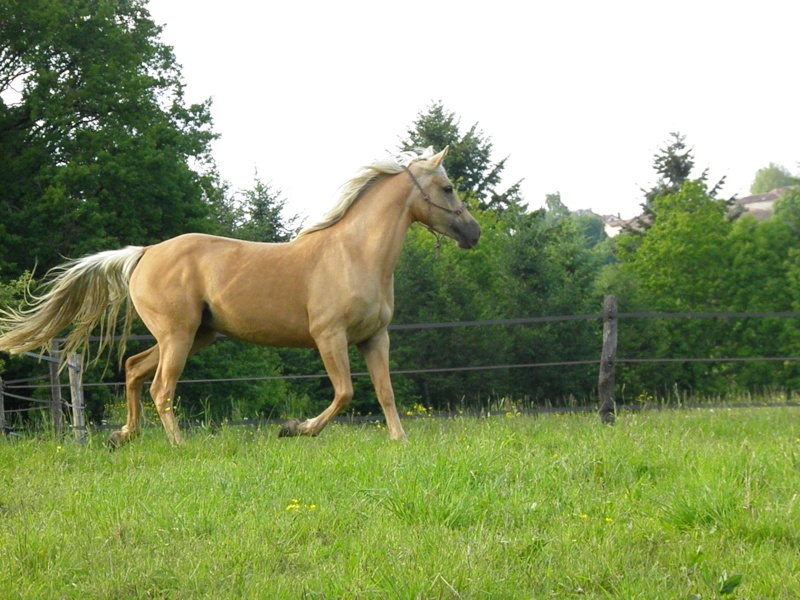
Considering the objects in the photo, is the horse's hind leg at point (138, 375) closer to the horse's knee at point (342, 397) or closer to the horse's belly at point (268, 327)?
the horse's belly at point (268, 327)

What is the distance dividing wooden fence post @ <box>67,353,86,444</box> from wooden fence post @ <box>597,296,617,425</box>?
17.3 feet

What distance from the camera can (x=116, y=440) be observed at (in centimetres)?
842

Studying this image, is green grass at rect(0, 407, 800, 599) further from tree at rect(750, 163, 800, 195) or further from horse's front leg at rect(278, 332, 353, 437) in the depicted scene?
tree at rect(750, 163, 800, 195)

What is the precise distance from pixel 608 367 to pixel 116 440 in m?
5.43

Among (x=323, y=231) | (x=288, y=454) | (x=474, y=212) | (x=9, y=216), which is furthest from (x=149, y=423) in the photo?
(x=474, y=212)

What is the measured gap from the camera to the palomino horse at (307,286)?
8.25 meters

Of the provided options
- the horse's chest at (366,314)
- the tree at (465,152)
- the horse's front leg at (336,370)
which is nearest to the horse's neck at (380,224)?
the horse's chest at (366,314)

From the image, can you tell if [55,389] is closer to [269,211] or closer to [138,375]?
[138,375]

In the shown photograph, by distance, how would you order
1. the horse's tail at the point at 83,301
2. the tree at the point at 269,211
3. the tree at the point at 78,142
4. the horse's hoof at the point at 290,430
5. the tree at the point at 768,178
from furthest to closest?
the tree at the point at 768,178
the tree at the point at 269,211
the tree at the point at 78,142
the horse's tail at the point at 83,301
the horse's hoof at the point at 290,430

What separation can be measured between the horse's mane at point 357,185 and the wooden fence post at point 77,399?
2507 millimetres

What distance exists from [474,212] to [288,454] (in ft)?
138

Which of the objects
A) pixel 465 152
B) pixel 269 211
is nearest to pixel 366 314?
pixel 269 211

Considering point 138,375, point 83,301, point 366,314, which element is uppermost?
point 83,301

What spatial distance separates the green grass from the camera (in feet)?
12.4
